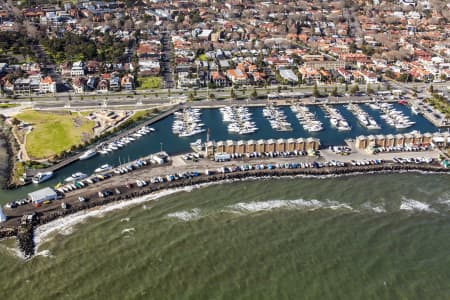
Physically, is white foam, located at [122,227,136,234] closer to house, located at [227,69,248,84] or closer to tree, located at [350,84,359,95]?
house, located at [227,69,248,84]

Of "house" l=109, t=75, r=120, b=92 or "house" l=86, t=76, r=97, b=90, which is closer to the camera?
"house" l=109, t=75, r=120, b=92

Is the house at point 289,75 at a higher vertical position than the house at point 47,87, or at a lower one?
higher

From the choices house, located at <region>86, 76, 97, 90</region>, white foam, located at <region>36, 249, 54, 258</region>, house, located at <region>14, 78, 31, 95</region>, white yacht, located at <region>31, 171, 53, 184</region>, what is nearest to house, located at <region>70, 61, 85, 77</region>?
house, located at <region>86, 76, 97, 90</region>

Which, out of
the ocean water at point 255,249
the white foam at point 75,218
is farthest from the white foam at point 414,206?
the white foam at point 75,218

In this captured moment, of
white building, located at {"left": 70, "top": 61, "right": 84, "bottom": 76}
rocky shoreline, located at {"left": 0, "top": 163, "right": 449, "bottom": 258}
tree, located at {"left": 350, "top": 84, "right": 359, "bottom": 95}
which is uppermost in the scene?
white building, located at {"left": 70, "top": 61, "right": 84, "bottom": 76}

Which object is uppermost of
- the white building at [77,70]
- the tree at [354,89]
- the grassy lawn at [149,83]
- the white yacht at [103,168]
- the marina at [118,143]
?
the white building at [77,70]

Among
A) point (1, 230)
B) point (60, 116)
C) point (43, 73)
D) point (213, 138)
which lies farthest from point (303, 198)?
point (43, 73)

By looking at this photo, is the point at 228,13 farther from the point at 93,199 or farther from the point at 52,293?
the point at 52,293

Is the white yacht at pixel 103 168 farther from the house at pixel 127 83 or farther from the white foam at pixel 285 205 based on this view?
the house at pixel 127 83
